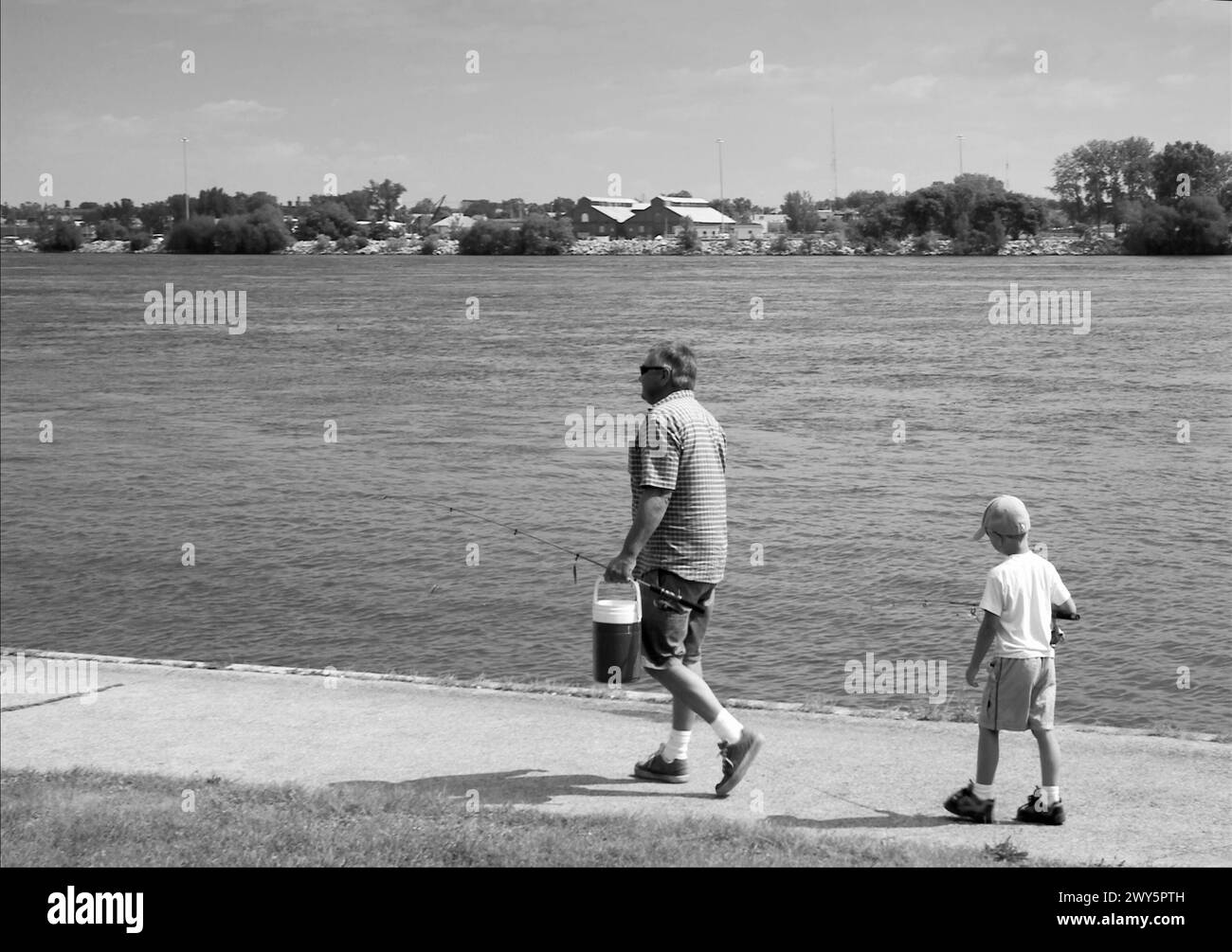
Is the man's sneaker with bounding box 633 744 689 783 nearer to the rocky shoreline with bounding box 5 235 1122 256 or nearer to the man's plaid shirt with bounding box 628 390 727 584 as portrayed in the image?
the man's plaid shirt with bounding box 628 390 727 584

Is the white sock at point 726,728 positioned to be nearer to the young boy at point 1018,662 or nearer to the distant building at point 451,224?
the young boy at point 1018,662

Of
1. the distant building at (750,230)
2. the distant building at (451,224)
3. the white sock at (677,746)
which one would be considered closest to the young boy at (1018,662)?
the white sock at (677,746)

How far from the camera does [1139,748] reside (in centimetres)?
733

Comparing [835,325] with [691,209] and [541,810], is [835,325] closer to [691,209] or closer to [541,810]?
[541,810]

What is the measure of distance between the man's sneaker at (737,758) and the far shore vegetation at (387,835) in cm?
34

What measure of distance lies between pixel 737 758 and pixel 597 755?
1.01 metres

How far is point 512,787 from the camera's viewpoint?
6949mm

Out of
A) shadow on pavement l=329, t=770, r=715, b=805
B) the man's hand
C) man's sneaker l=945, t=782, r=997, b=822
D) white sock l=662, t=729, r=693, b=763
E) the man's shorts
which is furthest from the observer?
white sock l=662, t=729, r=693, b=763

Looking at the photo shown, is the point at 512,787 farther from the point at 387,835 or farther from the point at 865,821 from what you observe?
the point at 865,821

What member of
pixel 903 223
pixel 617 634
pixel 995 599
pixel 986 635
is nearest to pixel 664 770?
pixel 617 634

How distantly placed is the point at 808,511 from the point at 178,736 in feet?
49.8

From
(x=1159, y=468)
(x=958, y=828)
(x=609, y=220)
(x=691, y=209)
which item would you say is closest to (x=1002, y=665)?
(x=958, y=828)

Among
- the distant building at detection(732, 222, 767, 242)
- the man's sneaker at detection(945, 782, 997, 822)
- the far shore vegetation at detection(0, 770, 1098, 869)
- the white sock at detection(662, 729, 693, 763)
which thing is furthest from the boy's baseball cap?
the distant building at detection(732, 222, 767, 242)

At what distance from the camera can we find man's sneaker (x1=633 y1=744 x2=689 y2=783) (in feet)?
22.8
